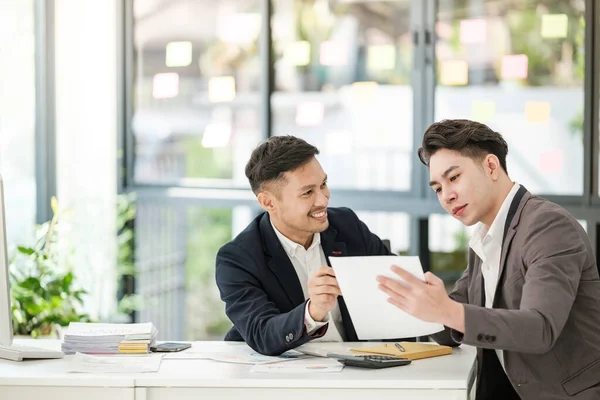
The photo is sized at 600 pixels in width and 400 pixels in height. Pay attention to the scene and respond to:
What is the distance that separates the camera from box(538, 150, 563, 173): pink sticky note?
15.5ft

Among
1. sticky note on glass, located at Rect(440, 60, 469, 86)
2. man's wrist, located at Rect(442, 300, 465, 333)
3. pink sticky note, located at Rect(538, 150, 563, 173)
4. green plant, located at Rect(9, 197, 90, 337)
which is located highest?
sticky note on glass, located at Rect(440, 60, 469, 86)

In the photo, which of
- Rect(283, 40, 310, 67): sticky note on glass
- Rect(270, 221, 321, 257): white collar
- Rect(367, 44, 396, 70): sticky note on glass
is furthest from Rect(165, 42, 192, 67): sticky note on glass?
Rect(270, 221, 321, 257): white collar

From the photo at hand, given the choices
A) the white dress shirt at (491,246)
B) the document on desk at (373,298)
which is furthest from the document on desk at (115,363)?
the white dress shirt at (491,246)

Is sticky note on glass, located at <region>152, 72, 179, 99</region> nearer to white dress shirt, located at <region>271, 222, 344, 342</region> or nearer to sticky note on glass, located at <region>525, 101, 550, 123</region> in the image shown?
sticky note on glass, located at <region>525, 101, 550, 123</region>

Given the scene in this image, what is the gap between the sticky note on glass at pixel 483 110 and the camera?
4848mm

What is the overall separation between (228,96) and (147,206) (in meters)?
0.81

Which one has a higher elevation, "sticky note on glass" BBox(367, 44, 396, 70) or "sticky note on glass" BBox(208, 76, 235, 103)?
"sticky note on glass" BBox(367, 44, 396, 70)

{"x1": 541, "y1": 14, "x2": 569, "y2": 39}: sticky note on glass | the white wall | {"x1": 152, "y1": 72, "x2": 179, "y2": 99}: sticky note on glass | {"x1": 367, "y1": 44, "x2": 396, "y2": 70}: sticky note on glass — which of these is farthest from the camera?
{"x1": 152, "y1": 72, "x2": 179, "y2": 99}: sticky note on glass

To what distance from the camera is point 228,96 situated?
535 cm

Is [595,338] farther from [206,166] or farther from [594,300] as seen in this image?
[206,166]

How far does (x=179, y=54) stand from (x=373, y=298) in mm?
3191

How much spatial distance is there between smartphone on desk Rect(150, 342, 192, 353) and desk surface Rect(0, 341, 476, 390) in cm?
18

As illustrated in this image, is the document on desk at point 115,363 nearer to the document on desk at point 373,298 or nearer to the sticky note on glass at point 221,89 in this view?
the document on desk at point 373,298

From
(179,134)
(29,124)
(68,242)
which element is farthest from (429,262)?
(29,124)
